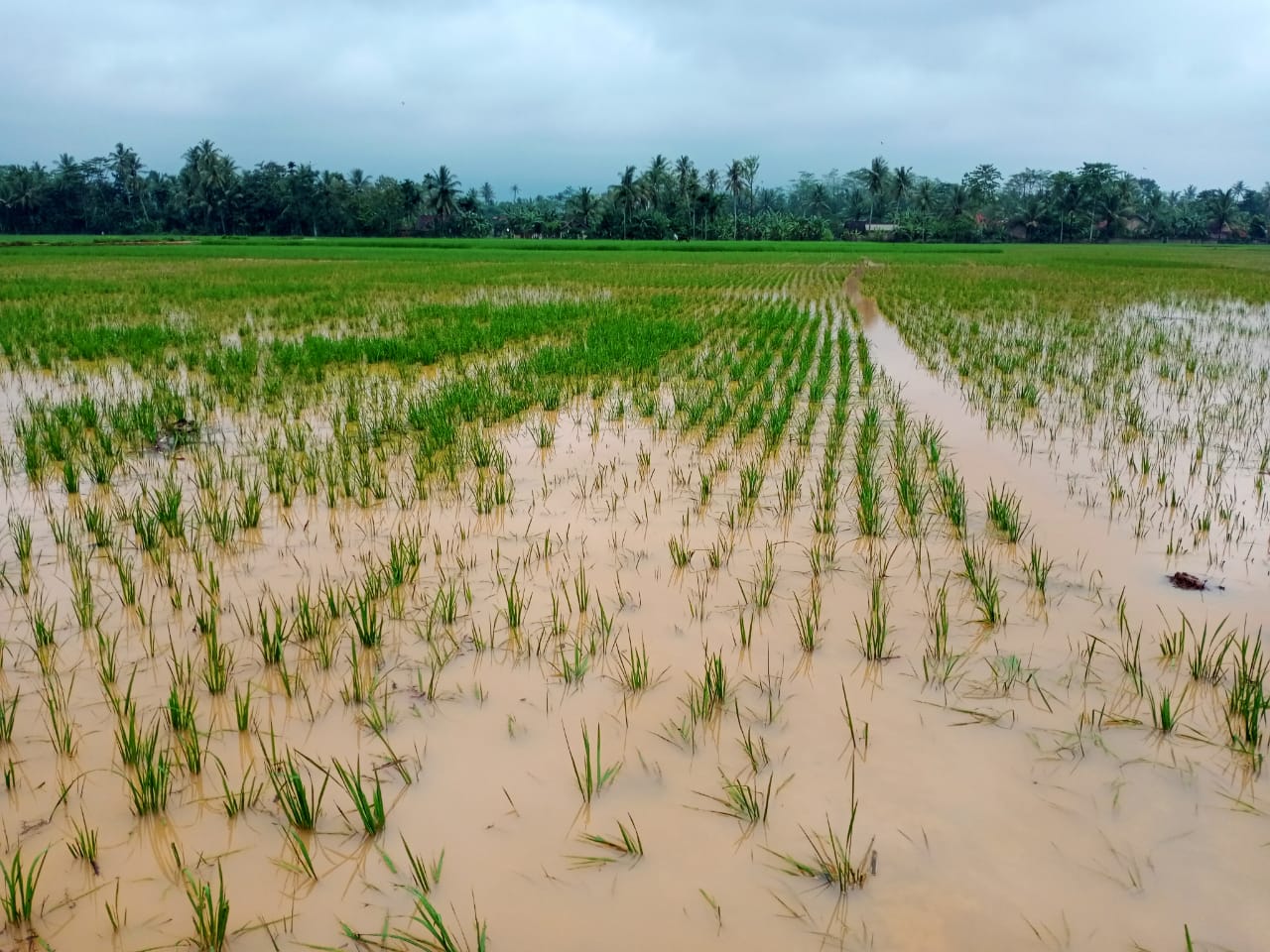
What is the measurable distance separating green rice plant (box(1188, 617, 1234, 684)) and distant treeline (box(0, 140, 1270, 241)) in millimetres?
56034

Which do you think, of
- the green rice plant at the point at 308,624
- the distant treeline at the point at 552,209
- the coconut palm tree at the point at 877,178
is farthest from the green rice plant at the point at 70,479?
the coconut palm tree at the point at 877,178

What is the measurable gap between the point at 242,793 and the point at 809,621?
1.64m

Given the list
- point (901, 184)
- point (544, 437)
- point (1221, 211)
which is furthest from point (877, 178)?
point (544, 437)

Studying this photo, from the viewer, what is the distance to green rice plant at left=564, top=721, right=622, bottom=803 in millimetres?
1773

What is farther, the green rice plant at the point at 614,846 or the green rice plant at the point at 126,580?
the green rice plant at the point at 126,580

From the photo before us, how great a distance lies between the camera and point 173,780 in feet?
6.03

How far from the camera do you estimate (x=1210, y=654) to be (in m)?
2.32

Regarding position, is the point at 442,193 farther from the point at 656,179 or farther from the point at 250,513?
the point at 250,513

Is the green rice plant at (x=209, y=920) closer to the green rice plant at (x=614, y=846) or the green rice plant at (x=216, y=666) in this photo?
the green rice plant at (x=614, y=846)

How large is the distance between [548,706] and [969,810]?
1066 millimetres

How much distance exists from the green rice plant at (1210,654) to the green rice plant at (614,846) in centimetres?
162

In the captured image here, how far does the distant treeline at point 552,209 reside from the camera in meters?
57.7

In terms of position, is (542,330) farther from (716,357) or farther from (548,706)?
(548,706)

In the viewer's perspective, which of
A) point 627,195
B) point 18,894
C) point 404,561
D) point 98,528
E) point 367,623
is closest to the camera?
point 18,894
